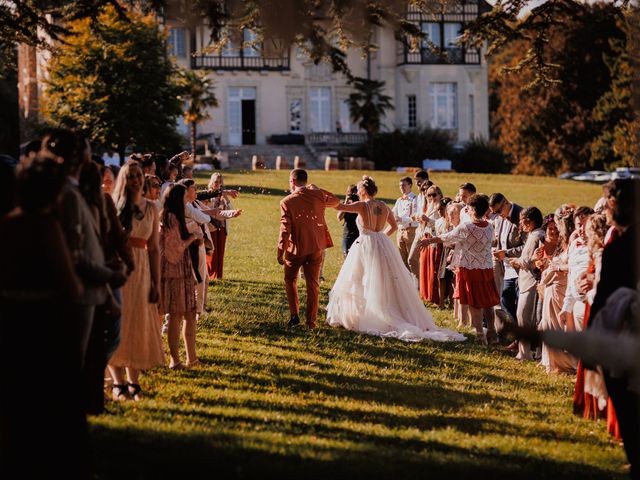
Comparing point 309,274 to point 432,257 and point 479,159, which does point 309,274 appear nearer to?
point 432,257

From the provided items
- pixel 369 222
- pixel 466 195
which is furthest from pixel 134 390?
A: pixel 466 195

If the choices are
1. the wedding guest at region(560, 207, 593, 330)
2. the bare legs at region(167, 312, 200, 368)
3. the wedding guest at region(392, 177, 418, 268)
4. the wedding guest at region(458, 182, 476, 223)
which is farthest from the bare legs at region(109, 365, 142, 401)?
the wedding guest at region(392, 177, 418, 268)

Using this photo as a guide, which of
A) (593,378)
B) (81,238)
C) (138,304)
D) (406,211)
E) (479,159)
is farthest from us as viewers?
(479,159)

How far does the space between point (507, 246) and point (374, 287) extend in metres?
1.84

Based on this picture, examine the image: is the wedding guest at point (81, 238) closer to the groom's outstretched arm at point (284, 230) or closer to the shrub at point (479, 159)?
the groom's outstretched arm at point (284, 230)

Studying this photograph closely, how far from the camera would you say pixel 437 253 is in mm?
16766

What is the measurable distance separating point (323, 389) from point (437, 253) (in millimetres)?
7415

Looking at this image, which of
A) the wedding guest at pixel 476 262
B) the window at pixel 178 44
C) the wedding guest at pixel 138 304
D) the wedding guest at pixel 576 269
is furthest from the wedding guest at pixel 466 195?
the window at pixel 178 44

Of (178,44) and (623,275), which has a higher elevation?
(178,44)

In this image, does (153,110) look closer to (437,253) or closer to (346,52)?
(437,253)

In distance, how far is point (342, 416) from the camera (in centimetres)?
853

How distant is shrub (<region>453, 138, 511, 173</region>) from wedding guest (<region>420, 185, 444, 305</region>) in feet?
156

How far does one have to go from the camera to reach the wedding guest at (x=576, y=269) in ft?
32.4

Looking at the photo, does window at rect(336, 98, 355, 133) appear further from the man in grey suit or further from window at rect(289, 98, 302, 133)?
the man in grey suit
